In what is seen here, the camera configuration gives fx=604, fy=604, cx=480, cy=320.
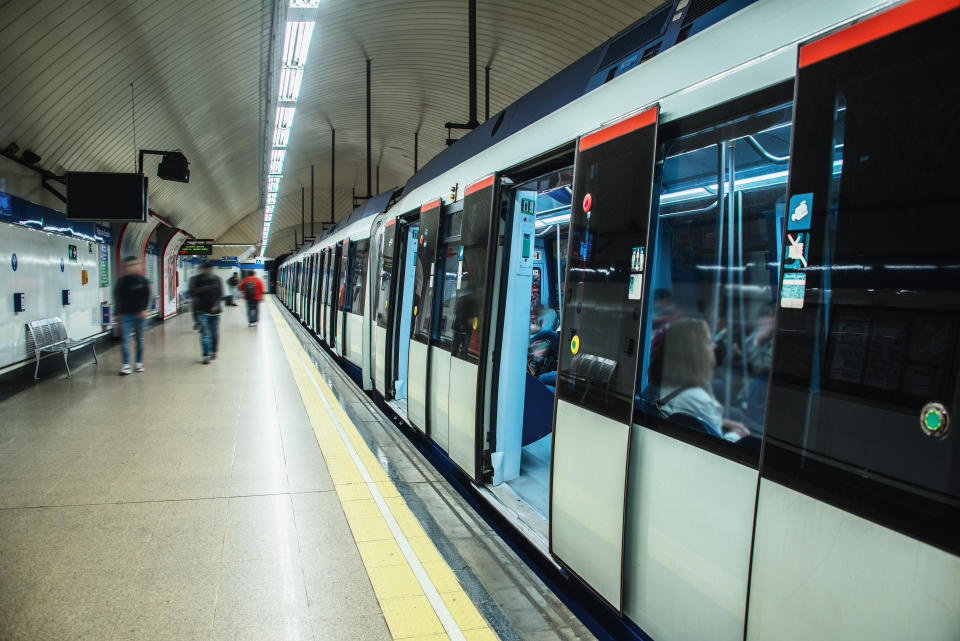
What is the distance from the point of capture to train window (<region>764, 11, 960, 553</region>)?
4.22 feet

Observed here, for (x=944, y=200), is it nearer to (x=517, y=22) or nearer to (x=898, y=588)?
(x=898, y=588)

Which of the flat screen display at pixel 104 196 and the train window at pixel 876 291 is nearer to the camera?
the train window at pixel 876 291

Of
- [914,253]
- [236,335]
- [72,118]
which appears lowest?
[236,335]

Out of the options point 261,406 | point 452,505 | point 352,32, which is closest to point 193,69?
point 352,32

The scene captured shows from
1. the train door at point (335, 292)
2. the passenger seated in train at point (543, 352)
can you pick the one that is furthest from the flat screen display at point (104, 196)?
the passenger seated in train at point (543, 352)

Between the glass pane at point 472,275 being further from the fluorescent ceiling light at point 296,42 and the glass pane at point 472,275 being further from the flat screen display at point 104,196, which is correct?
the flat screen display at point 104,196

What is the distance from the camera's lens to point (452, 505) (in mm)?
4141

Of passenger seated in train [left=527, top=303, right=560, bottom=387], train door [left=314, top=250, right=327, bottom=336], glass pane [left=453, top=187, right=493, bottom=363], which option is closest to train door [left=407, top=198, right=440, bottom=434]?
glass pane [left=453, top=187, right=493, bottom=363]

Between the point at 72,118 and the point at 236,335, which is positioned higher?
the point at 72,118

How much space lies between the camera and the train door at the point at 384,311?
6.67m

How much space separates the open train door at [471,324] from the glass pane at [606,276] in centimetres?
109

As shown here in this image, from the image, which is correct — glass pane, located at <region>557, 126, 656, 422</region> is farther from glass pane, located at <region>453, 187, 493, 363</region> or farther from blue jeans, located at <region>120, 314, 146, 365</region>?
blue jeans, located at <region>120, 314, 146, 365</region>

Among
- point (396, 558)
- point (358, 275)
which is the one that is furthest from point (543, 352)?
point (396, 558)

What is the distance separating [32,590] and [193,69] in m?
10.3
